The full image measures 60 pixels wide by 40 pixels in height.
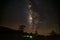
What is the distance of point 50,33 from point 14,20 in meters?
0.68

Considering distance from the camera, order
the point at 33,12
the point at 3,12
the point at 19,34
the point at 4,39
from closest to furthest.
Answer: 1. the point at 4,39
2. the point at 19,34
3. the point at 3,12
4. the point at 33,12

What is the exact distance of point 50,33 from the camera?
3008 millimetres

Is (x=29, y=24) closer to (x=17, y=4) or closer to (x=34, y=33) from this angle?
(x=34, y=33)

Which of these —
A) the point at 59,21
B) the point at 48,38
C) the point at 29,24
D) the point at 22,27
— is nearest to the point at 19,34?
the point at 22,27

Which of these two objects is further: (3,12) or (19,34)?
(3,12)

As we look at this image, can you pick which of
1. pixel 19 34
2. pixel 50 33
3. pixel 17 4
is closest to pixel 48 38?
pixel 50 33

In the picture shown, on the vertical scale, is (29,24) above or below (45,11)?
below

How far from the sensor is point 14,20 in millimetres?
2834

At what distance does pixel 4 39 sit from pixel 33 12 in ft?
2.79

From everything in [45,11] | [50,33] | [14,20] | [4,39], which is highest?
[45,11]

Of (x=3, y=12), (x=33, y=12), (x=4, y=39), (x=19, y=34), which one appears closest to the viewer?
(x=4, y=39)

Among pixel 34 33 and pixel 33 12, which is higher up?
pixel 33 12

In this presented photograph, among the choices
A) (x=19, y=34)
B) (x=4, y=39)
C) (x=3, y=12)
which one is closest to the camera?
(x=4, y=39)

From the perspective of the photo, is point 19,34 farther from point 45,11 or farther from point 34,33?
point 45,11
